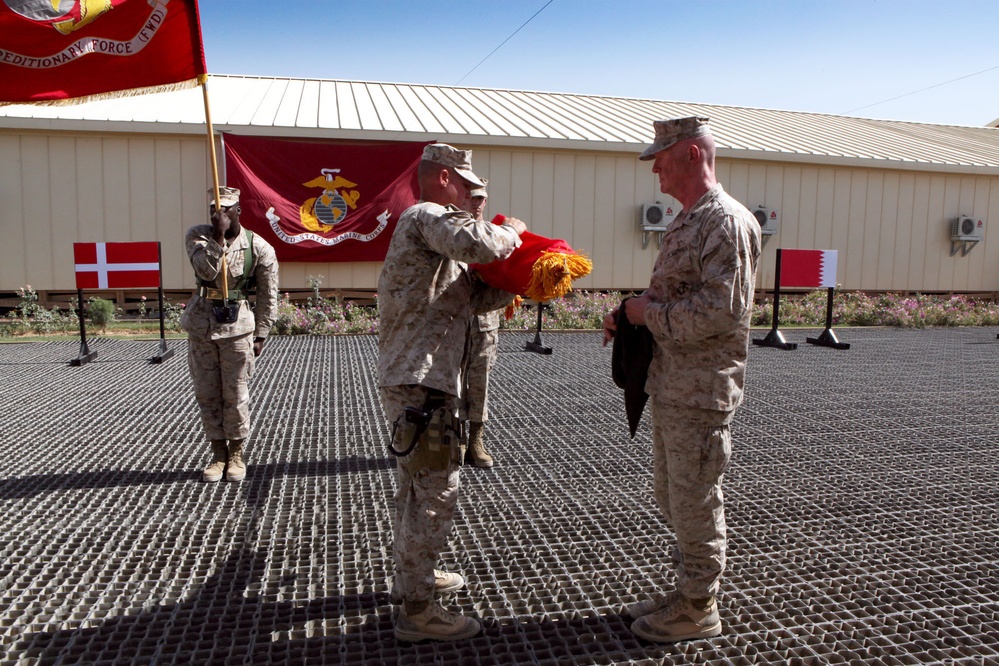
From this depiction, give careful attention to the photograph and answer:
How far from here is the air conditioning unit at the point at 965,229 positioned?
13.8 m

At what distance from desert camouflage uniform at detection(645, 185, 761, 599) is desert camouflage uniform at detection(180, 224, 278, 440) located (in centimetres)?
262

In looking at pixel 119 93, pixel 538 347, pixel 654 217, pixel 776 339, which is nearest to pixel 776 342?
pixel 776 339

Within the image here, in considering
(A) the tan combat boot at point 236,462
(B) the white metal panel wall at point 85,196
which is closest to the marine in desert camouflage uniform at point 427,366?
(A) the tan combat boot at point 236,462

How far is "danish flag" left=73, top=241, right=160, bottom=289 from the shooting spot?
808 cm

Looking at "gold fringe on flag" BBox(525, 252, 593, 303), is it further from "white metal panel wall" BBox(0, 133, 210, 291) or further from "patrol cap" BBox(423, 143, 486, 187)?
"white metal panel wall" BBox(0, 133, 210, 291)

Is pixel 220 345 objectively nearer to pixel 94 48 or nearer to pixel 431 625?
pixel 94 48

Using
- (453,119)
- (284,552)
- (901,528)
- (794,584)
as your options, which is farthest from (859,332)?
(284,552)

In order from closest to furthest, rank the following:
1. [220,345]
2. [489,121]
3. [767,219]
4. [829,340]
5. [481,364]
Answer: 1. [220,345]
2. [481,364]
3. [829,340]
4. [489,121]
5. [767,219]

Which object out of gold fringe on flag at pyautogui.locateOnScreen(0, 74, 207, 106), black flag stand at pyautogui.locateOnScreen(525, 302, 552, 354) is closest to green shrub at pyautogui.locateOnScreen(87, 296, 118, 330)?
black flag stand at pyautogui.locateOnScreen(525, 302, 552, 354)

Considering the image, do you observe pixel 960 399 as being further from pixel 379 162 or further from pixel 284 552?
pixel 379 162

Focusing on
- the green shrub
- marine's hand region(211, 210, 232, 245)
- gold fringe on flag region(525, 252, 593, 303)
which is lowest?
the green shrub

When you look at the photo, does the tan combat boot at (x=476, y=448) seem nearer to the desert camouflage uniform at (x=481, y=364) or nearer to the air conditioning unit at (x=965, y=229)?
the desert camouflage uniform at (x=481, y=364)

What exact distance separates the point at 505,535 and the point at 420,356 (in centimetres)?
118

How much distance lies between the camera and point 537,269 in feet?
8.04
